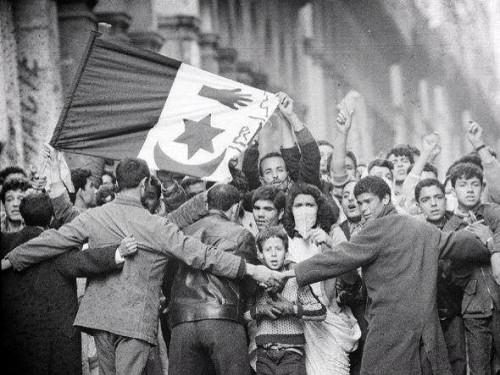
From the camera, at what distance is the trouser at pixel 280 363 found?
8875 mm

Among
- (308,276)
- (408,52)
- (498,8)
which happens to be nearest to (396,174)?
(308,276)

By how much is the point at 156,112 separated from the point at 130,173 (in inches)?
53.1

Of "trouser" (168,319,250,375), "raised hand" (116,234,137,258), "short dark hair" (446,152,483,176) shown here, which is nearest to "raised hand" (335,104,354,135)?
"short dark hair" (446,152,483,176)

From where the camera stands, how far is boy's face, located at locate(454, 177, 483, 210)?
9.29 meters

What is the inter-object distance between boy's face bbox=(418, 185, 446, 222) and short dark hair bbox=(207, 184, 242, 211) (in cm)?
151

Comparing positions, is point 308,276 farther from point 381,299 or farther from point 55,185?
point 55,185

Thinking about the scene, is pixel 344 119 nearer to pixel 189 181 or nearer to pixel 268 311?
pixel 189 181

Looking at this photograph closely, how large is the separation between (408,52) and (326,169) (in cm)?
5216

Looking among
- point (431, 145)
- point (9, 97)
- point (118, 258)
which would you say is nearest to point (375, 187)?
point (118, 258)

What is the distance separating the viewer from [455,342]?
29.9 feet

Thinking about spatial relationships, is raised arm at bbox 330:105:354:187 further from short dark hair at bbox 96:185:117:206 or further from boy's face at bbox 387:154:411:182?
short dark hair at bbox 96:185:117:206

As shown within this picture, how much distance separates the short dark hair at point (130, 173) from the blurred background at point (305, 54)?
2.75m

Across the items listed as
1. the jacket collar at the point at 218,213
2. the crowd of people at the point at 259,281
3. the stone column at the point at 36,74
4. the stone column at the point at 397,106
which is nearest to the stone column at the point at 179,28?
the stone column at the point at 36,74

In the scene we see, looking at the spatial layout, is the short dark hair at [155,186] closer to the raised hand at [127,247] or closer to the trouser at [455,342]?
the raised hand at [127,247]
